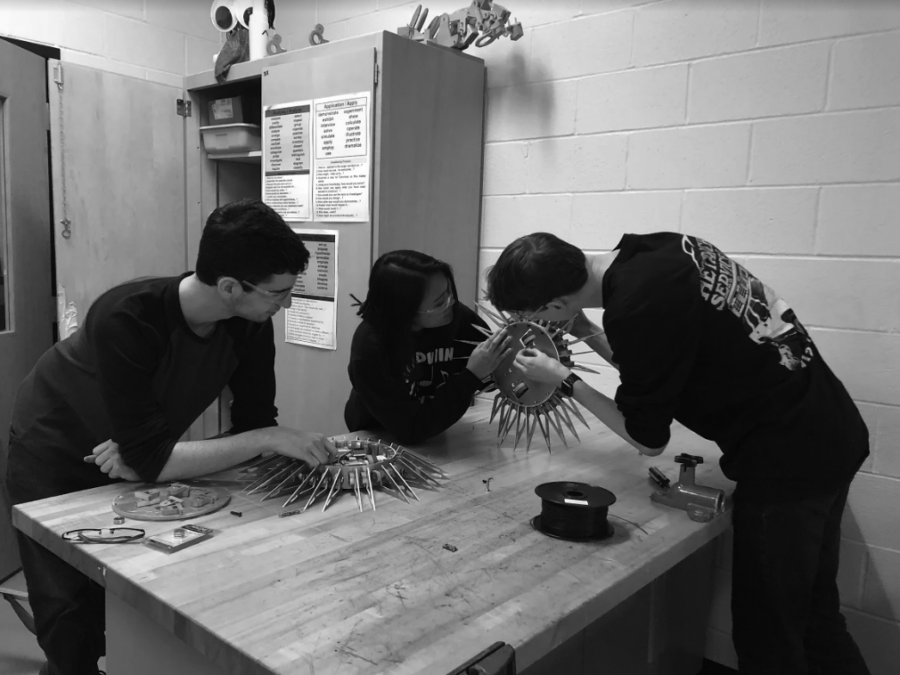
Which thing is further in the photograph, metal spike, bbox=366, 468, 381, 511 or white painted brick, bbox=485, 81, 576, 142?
white painted brick, bbox=485, 81, 576, 142

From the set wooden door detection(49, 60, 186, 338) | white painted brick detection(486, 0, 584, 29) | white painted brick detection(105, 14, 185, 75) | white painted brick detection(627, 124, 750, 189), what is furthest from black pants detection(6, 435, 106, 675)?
white painted brick detection(105, 14, 185, 75)

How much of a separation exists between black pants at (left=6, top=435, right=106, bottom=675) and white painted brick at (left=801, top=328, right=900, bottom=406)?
78.2 inches

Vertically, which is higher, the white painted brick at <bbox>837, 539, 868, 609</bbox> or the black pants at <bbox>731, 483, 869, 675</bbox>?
the black pants at <bbox>731, 483, 869, 675</bbox>

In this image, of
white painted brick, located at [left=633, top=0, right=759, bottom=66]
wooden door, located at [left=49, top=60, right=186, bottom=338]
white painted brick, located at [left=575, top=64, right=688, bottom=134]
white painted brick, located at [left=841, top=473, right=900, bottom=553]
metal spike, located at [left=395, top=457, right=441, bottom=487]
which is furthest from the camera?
wooden door, located at [left=49, top=60, right=186, bottom=338]

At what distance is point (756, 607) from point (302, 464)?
102 centimetres

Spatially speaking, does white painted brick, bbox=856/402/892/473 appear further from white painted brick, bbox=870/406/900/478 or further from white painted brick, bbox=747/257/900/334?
white painted brick, bbox=747/257/900/334

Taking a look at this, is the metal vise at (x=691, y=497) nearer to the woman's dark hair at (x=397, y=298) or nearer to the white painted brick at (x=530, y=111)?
the woman's dark hair at (x=397, y=298)

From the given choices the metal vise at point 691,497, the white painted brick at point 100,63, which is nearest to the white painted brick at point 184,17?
the white painted brick at point 100,63

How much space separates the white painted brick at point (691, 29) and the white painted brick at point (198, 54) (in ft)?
7.21

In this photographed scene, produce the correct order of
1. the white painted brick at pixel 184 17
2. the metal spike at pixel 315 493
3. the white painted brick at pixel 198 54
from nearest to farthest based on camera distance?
the metal spike at pixel 315 493
the white painted brick at pixel 184 17
the white painted brick at pixel 198 54

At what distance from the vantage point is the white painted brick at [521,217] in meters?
2.53

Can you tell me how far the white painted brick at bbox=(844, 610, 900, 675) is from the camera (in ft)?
6.53

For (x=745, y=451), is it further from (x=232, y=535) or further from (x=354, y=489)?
(x=232, y=535)

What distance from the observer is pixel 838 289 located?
198cm
